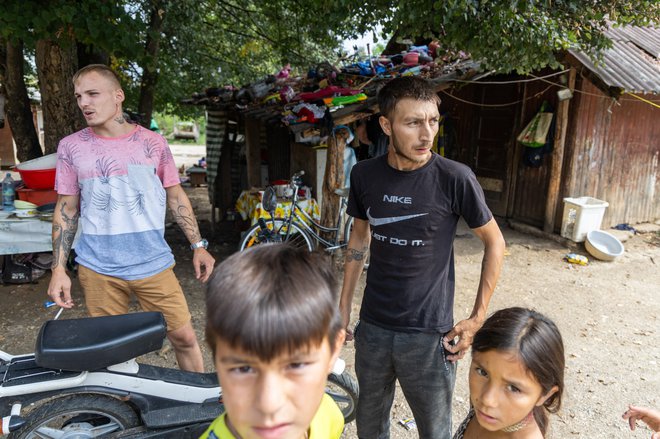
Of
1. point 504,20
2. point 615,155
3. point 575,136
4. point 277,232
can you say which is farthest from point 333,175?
point 615,155

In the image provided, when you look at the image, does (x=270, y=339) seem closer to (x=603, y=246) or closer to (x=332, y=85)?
(x=332, y=85)

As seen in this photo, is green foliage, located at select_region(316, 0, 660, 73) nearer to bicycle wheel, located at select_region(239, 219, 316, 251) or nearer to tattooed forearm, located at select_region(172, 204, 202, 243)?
tattooed forearm, located at select_region(172, 204, 202, 243)

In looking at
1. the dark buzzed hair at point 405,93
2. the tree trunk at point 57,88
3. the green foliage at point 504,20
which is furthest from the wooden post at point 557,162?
the tree trunk at point 57,88

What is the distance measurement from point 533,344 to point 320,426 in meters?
0.76

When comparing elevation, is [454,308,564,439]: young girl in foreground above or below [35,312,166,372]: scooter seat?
above

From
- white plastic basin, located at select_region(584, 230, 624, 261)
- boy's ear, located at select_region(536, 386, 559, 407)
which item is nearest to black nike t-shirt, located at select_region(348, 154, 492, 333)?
boy's ear, located at select_region(536, 386, 559, 407)

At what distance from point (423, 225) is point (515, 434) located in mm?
832

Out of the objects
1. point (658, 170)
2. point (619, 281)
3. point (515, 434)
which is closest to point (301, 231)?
point (619, 281)

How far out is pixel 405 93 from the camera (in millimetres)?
2023

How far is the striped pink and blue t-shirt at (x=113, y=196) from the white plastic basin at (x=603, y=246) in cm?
684

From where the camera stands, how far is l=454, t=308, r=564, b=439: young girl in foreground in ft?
5.01

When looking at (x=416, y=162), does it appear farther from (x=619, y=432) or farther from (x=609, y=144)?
(x=609, y=144)

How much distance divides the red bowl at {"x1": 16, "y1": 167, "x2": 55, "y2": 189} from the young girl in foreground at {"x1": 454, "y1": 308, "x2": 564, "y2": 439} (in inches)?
214

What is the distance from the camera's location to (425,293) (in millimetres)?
2025
